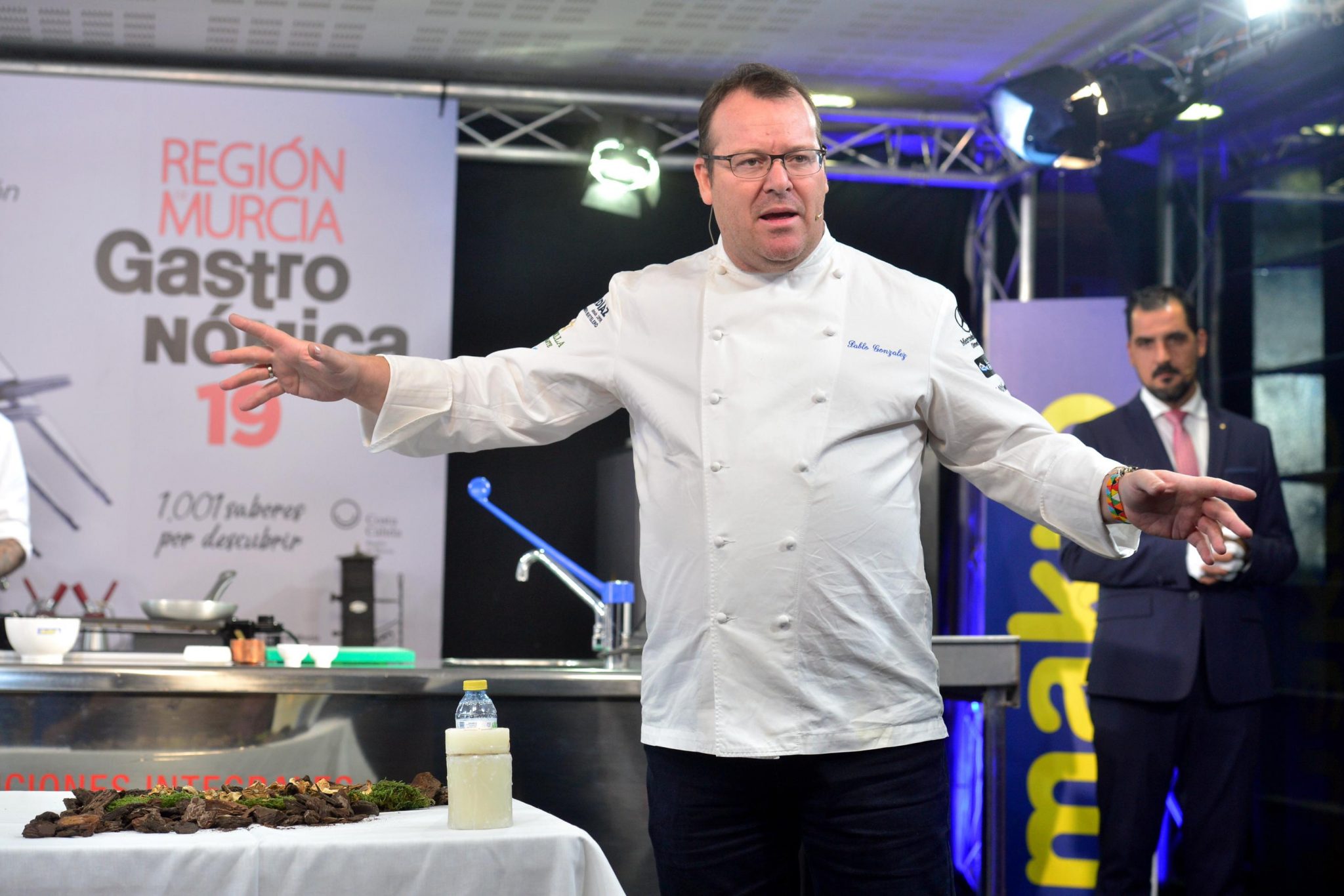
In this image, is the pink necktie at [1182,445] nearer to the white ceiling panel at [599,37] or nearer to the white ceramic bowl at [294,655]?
the white ceiling panel at [599,37]

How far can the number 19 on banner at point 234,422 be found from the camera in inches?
193

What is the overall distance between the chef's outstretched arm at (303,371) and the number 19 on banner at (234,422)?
339 cm

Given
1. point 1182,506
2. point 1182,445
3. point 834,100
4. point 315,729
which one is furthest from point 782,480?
point 834,100

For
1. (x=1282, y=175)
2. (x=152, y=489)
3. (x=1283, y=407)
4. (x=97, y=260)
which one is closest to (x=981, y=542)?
(x=1283, y=407)

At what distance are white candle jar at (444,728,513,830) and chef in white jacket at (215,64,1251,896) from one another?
187mm

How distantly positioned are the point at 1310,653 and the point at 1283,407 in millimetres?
803

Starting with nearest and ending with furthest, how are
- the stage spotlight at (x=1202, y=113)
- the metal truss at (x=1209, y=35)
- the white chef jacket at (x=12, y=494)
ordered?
the white chef jacket at (x=12, y=494)
the metal truss at (x=1209, y=35)
the stage spotlight at (x=1202, y=113)

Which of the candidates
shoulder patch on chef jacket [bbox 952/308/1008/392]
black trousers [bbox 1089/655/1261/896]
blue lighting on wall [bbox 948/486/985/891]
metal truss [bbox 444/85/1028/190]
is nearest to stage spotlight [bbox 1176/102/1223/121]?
metal truss [bbox 444/85/1028/190]

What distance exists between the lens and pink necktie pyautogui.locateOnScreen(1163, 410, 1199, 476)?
12.1 ft

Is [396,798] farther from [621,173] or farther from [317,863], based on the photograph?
[621,173]

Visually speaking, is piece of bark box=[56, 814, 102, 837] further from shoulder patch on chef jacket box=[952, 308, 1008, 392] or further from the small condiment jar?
the small condiment jar

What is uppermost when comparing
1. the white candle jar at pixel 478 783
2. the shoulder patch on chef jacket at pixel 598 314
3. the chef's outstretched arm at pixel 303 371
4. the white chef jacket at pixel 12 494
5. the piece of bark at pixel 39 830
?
the shoulder patch on chef jacket at pixel 598 314

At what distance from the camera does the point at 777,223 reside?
5.38 feet

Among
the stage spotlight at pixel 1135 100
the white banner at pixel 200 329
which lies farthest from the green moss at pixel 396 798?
the stage spotlight at pixel 1135 100
